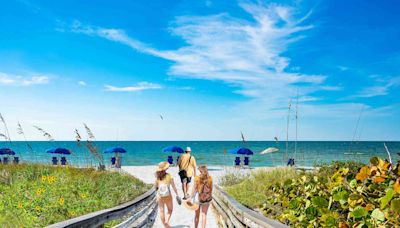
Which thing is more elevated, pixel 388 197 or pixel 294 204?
pixel 388 197

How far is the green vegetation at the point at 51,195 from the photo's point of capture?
281 inches

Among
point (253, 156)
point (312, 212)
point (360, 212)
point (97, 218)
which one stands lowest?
point (253, 156)

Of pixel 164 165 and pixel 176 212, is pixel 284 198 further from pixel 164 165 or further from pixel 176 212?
pixel 176 212

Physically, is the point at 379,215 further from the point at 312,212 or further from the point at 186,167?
the point at 186,167

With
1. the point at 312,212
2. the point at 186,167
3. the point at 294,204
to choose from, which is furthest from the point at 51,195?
the point at 312,212

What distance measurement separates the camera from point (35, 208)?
294 inches

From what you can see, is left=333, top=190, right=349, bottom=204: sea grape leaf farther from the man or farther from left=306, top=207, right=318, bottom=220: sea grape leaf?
the man

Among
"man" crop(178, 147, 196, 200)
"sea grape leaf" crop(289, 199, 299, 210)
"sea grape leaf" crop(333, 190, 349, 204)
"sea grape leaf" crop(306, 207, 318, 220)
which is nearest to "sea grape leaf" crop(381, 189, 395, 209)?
Result: "sea grape leaf" crop(333, 190, 349, 204)

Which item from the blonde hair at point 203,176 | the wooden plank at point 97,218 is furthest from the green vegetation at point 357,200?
the blonde hair at point 203,176

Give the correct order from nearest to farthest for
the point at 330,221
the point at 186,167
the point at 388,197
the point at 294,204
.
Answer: the point at 388,197 < the point at 330,221 < the point at 294,204 < the point at 186,167

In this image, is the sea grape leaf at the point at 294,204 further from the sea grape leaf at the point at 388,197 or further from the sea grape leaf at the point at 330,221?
the sea grape leaf at the point at 388,197

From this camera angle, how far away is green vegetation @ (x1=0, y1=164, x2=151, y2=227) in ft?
23.5

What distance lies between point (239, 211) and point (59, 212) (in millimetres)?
3675

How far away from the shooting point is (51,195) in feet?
29.3
